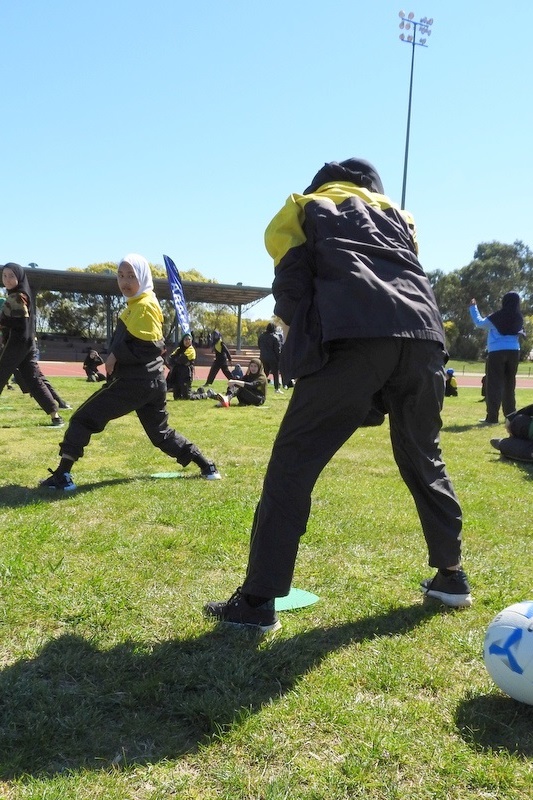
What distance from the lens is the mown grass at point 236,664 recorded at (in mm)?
1792

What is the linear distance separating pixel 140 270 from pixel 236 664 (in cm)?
348

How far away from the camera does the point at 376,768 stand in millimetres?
1808

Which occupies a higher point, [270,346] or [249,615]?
[270,346]

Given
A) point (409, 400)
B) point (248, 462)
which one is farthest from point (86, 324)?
point (409, 400)

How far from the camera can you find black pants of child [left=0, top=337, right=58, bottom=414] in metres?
7.41

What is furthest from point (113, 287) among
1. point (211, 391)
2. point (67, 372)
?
point (211, 391)

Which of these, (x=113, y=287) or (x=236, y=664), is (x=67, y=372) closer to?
(x=113, y=287)

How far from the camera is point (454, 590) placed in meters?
2.90

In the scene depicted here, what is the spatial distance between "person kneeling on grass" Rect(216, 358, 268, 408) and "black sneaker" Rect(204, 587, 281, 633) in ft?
32.9

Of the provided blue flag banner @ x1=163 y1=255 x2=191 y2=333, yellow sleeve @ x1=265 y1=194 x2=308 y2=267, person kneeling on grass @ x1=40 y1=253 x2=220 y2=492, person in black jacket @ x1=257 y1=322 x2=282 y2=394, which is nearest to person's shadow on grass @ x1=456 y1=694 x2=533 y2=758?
yellow sleeve @ x1=265 y1=194 x2=308 y2=267

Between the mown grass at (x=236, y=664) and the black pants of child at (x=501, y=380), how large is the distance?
17.4 ft

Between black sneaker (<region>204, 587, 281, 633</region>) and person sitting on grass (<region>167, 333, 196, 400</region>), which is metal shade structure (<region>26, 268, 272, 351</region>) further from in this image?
black sneaker (<region>204, 587, 281, 633</region>)

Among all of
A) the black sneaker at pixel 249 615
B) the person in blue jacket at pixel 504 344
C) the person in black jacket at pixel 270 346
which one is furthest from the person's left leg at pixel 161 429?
the person in black jacket at pixel 270 346

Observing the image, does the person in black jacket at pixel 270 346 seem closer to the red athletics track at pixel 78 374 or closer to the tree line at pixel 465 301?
the red athletics track at pixel 78 374
